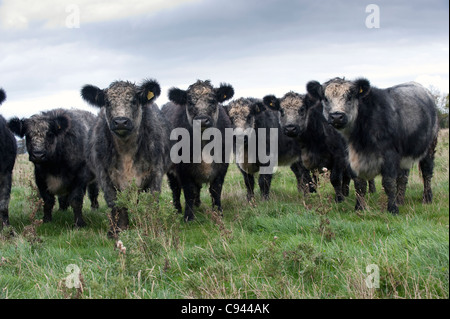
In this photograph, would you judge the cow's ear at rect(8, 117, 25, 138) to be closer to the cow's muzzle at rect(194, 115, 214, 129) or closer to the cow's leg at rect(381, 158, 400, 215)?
the cow's muzzle at rect(194, 115, 214, 129)

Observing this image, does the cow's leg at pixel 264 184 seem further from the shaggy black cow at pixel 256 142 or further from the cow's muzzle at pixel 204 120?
the cow's muzzle at pixel 204 120

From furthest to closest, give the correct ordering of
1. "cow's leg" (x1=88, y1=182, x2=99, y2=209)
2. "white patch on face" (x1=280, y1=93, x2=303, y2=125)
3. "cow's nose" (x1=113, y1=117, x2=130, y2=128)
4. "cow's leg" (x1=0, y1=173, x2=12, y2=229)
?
"cow's leg" (x1=88, y1=182, x2=99, y2=209)
"white patch on face" (x1=280, y1=93, x2=303, y2=125)
"cow's leg" (x1=0, y1=173, x2=12, y2=229)
"cow's nose" (x1=113, y1=117, x2=130, y2=128)

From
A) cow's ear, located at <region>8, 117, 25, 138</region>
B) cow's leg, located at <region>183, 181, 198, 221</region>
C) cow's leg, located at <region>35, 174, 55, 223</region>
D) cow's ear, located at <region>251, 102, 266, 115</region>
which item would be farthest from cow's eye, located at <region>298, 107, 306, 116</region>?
cow's ear, located at <region>8, 117, 25, 138</region>

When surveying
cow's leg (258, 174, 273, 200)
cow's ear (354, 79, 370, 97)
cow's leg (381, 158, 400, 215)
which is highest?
cow's ear (354, 79, 370, 97)

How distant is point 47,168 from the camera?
8992 millimetres

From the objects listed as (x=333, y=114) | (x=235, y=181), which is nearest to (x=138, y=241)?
(x=333, y=114)

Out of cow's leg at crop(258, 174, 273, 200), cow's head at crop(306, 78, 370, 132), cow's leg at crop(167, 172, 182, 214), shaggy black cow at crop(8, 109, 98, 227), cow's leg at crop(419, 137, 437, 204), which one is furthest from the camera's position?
cow's leg at crop(258, 174, 273, 200)

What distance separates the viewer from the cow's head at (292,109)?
9.70m

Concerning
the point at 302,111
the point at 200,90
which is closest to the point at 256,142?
the point at 302,111

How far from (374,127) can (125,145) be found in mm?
4191

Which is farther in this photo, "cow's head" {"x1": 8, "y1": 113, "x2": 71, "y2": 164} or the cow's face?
the cow's face

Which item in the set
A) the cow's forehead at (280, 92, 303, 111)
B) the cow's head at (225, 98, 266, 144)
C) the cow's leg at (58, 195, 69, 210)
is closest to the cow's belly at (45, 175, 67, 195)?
the cow's leg at (58, 195, 69, 210)

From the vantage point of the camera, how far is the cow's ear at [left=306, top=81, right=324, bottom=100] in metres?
8.88

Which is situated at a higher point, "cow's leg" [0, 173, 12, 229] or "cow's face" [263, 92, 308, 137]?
"cow's face" [263, 92, 308, 137]
